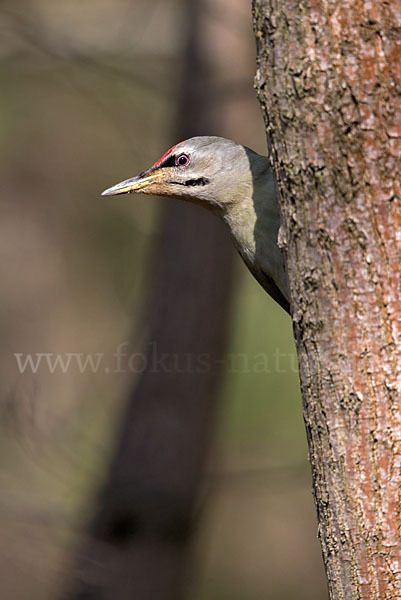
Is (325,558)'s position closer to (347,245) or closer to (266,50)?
(347,245)

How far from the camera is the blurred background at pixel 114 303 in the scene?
293 inches

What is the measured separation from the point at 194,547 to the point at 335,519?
5.56 metres

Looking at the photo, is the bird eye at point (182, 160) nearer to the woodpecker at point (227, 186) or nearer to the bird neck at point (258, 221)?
the woodpecker at point (227, 186)

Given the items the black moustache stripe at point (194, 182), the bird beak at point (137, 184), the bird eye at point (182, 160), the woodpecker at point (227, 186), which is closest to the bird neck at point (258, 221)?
the woodpecker at point (227, 186)

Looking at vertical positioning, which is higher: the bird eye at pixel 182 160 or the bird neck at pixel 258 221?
the bird eye at pixel 182 160

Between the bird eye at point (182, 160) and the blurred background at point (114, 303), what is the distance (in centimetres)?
298

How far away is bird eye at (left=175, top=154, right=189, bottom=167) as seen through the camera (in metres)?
4.32

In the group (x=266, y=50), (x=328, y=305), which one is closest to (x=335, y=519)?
(x=328, y=305)

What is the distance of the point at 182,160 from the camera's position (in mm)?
4324

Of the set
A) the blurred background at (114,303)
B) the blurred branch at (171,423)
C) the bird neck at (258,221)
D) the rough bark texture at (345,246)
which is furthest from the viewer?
the blurred background at (114,303)

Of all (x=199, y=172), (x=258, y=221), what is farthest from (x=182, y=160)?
(x=258, y=221)

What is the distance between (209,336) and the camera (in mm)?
7422

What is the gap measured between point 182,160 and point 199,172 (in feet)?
0.39

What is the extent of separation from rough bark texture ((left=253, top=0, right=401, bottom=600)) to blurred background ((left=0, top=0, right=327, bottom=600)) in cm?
463
